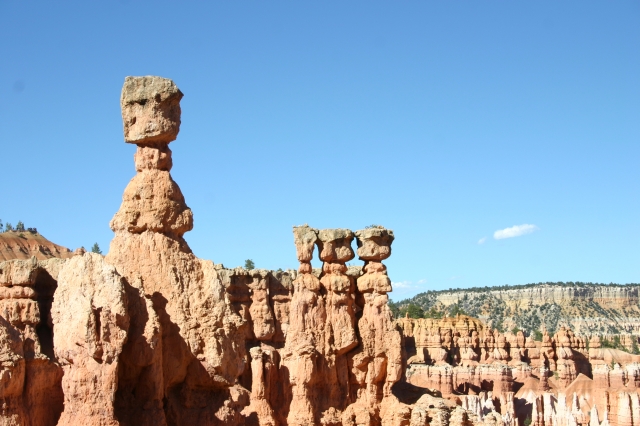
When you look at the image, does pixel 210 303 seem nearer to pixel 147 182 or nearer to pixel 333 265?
pixel 147 182

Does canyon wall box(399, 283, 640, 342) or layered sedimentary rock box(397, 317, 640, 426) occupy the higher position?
canyon wall box(399, 283, 640, 342)

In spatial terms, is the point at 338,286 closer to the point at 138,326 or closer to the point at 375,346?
the point at 375,346

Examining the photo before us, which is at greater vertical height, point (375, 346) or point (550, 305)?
point (550, 305)

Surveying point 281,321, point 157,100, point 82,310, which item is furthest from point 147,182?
point 281,321

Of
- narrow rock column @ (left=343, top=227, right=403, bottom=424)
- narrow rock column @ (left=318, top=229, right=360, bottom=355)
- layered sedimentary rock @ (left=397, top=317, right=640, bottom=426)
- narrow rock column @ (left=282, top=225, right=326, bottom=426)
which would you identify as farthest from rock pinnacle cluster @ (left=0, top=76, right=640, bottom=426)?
layered sedimentary rock @ (left=397, top=317, right=640, bottom=426)

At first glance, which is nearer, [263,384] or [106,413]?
[106,413]

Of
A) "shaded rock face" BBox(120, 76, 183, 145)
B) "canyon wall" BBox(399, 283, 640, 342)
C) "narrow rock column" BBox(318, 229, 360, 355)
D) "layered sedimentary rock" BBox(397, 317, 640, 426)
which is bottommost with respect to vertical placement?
"layered sedimentary rock" BBox(397, 317, 640, 426)

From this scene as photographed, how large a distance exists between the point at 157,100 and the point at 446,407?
15.1 metres

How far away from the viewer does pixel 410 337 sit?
76.0m

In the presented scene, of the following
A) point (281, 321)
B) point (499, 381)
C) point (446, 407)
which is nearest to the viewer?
point (446, 407)

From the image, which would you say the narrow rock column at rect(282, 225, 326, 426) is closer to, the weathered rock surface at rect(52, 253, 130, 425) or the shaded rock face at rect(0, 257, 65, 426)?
the shaded rock face at rect(0, 257, 65, 426)

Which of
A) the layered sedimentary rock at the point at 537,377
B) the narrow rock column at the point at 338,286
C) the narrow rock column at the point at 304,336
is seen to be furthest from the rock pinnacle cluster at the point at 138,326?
the layered sedimentary rock at the point at 537,377

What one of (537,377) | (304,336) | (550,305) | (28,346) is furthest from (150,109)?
(550,305)

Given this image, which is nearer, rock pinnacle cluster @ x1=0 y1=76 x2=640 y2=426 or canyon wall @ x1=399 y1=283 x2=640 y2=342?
rock pinnacle cluster @ x1=0 y1=76 x2=640 y2=426
